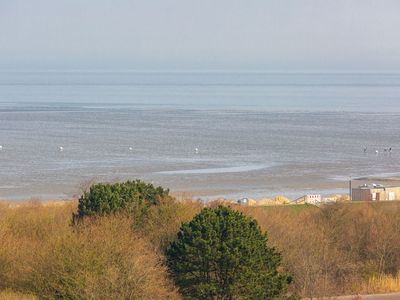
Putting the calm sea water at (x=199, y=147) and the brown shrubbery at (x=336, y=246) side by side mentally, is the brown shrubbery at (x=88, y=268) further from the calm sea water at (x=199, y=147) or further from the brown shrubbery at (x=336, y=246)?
the calm sea water at (x=199, y=147)

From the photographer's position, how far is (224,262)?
52.0 ft

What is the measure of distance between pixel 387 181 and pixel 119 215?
1030 inches

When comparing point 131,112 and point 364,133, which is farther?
point 131,112

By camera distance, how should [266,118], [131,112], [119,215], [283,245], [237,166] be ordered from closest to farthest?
[119,215]
[283,245]
[237,166]
[266,118]
[131,112]

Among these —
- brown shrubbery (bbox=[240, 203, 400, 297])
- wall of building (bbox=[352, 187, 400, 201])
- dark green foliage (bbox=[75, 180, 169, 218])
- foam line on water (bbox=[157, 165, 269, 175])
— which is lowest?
brown shrubbery (bbox=[240, 203, 400, 297])

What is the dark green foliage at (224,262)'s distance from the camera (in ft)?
51.9

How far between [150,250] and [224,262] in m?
2.11

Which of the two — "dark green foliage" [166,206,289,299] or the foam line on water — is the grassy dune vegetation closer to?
"dark green foliage" [166,206,289,299]

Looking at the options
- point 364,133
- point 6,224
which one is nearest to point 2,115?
point 364,133

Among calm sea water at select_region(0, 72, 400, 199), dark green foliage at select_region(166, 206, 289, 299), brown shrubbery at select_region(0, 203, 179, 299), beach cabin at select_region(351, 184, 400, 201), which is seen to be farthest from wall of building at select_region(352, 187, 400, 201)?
brown shrubbery at select_region(0, 203, 179, 299)

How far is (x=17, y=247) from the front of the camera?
1684cm

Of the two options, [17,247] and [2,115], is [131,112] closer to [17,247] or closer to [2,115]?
[2,115]

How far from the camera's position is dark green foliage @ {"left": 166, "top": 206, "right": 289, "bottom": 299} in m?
15.8

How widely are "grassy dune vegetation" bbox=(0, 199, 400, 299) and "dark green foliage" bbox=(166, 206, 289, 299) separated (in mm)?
411
